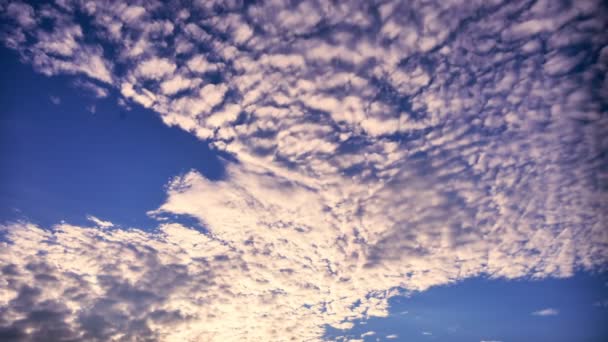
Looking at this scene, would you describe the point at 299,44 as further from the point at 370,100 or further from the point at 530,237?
the point at 530,237

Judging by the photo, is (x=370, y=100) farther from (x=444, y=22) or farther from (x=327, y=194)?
(x=327, y=194)

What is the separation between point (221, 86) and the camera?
1099cm

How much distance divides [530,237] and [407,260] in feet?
23.9

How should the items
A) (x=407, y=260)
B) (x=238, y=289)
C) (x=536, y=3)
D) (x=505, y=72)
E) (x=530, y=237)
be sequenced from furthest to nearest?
(x=238, y=289) → (x=407, y=260) → (x=530, y=237) → (x=505, y=72) → (x=536, y=3)

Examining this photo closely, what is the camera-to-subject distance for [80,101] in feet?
35.8

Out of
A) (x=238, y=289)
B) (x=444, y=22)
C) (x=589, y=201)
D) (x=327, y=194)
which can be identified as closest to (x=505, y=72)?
(x=444, y=22)

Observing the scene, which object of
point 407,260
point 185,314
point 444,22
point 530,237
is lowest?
point 185,314

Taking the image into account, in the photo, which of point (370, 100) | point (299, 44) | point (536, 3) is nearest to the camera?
point (536, 3)

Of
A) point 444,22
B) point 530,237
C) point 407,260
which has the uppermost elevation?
point 444,22

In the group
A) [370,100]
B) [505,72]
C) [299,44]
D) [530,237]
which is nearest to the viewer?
[299,44]

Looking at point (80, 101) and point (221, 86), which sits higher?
point (221, 86)

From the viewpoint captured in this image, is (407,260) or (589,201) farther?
(407,260)

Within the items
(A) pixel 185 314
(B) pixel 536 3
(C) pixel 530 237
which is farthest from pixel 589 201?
(A) pixel 185 314

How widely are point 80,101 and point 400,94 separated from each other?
12.2 meters
